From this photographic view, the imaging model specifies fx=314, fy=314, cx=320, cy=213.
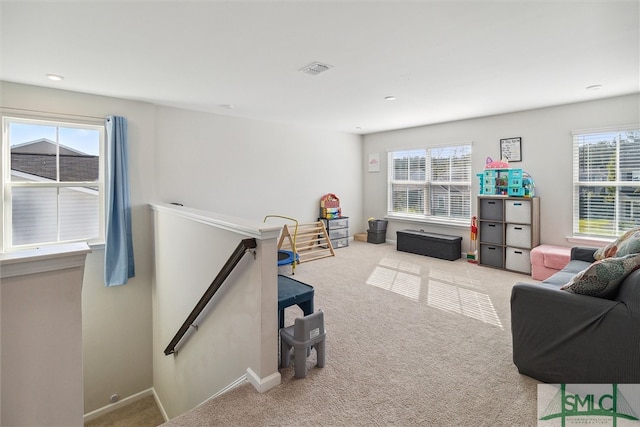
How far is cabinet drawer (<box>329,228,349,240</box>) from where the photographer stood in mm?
6559

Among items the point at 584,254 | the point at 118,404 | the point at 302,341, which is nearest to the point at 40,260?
the point at 302,341

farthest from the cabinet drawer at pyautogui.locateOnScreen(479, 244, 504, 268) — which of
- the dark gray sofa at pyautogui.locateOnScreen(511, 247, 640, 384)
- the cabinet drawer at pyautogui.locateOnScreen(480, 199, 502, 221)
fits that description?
the dark gray sofa at pyautogui.locateOnScreen(511, 247, 640, 384)

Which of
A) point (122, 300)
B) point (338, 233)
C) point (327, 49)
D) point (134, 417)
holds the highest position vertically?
point (327, 49)

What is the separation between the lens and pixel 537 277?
4.36m

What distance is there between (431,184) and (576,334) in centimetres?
464

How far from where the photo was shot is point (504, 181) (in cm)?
486

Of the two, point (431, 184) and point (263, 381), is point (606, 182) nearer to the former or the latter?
point (431, 184)

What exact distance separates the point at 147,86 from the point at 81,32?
4.17 ft

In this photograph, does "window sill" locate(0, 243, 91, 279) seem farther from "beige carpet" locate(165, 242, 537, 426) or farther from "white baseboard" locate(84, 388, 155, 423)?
"white baseboard" locate(84, 388, 155, 423)

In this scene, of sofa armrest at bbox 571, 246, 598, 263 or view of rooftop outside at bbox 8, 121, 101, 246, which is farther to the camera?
view of rooftop outside at bbox 8, 121, 101, 246

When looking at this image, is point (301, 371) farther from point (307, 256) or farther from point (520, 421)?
point (307, 256)

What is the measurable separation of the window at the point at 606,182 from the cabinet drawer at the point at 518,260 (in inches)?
28.7

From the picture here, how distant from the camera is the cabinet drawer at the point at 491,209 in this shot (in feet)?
16.1

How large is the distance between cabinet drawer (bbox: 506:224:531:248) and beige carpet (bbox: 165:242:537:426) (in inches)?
33.6
